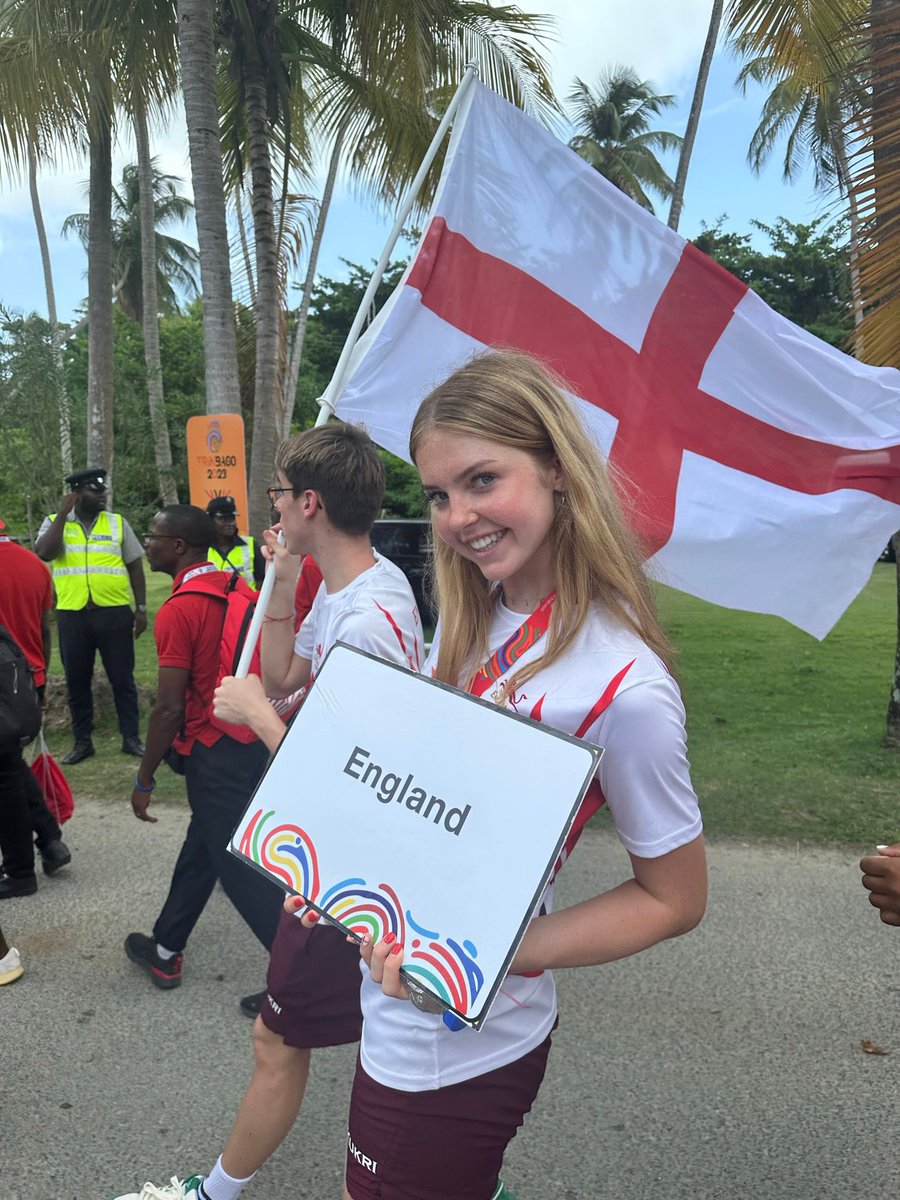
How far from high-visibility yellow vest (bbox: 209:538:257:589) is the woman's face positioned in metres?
5.18

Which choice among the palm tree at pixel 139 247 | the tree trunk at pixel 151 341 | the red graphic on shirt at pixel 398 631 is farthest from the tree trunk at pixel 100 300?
the palm tree at pixel 139 247

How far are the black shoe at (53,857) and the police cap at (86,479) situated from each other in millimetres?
2895

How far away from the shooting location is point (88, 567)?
6.66 m

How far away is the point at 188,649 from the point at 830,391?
2.58 m

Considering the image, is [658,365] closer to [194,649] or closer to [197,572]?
[197,572]

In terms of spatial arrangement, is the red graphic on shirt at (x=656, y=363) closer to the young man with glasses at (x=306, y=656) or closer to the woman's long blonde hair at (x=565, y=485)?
the young man with glasses at (x=306, y=656)

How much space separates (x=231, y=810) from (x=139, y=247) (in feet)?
145

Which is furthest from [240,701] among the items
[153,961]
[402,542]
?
[402,542]

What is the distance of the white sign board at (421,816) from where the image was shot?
1229 mm

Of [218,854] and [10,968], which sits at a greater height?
[218,854]

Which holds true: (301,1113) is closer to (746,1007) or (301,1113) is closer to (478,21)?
(746,1007)

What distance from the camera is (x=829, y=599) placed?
3154mm

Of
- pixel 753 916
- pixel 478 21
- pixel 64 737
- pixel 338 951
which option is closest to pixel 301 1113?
pixel 338 951

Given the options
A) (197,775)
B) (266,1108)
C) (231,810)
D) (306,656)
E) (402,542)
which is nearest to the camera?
(266,1108)
